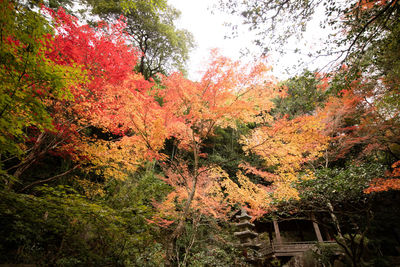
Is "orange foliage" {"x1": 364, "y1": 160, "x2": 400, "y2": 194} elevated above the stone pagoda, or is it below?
above

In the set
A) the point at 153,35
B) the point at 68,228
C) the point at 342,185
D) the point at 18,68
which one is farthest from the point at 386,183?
the point at 153,35

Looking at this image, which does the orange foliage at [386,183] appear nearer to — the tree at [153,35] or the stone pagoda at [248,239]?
the stone pagoda at [248,239]

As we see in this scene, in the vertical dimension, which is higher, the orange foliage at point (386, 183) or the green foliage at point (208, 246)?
the orange foliage at point (386, 183)

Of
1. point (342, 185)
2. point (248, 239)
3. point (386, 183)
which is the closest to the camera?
point (386, 183)

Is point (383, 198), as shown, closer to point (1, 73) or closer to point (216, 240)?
point (216, 240)

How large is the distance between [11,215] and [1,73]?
90.0 inches

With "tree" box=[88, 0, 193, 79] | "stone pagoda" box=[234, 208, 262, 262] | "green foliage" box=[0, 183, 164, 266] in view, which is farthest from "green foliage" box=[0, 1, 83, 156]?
"tree" box=[88, 0, 193, 79]

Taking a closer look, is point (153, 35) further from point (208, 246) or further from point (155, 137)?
point (208, 246)

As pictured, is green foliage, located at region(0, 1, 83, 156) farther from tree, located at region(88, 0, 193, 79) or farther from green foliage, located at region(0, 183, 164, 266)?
tree, located at region(88, 0, 193, 79)

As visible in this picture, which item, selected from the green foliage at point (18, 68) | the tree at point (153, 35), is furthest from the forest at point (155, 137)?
the tree at point (153, 35)

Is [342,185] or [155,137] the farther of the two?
[342,185]

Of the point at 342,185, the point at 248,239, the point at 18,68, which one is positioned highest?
the point at 342,185

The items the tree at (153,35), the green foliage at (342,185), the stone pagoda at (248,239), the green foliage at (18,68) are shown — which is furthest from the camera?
the tree at (153,35)

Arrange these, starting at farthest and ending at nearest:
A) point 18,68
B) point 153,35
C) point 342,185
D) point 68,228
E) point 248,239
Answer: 1. point 153,35
2. point 248,239
3. point 342,185
4. point 68,228
5. point 18,68
